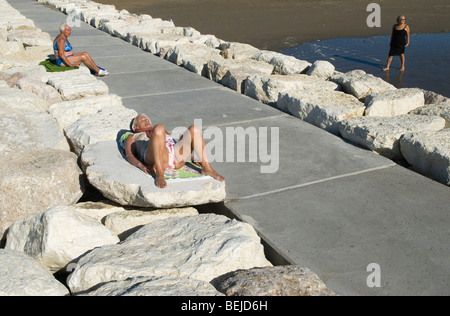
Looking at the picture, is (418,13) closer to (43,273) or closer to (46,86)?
(46,86)

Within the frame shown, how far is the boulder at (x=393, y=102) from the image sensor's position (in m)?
5.11

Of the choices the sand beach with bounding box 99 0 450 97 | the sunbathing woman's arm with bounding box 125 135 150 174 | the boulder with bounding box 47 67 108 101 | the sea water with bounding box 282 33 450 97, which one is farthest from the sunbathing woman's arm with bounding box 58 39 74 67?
the sand beach with bounding box 99 0 450 97

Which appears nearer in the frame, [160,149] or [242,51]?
[160,149]

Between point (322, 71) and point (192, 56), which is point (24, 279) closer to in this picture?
point (322, 71)

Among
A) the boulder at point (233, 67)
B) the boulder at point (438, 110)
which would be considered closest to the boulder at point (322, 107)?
the boulder at point (438, 110)

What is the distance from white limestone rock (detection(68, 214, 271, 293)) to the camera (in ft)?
8.48

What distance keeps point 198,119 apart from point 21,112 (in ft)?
5.82

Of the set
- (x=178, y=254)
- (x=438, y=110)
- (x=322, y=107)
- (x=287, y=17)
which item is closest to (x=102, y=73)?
(x=322, y=107)

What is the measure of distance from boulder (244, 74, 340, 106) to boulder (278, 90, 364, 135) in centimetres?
21

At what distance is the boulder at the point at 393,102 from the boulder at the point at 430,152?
3.15 ft

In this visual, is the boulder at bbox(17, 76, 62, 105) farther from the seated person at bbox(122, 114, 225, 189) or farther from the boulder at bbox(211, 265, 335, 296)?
the boulder at bbox(211, 265, 335, 296)

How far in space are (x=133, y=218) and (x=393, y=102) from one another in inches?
124

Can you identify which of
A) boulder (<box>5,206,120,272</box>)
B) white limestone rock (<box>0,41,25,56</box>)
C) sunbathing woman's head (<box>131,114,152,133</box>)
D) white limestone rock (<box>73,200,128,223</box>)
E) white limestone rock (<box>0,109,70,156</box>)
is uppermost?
white limestone rock (<box>0,41,25,56</box>)

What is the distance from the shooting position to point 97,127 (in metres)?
4.44
